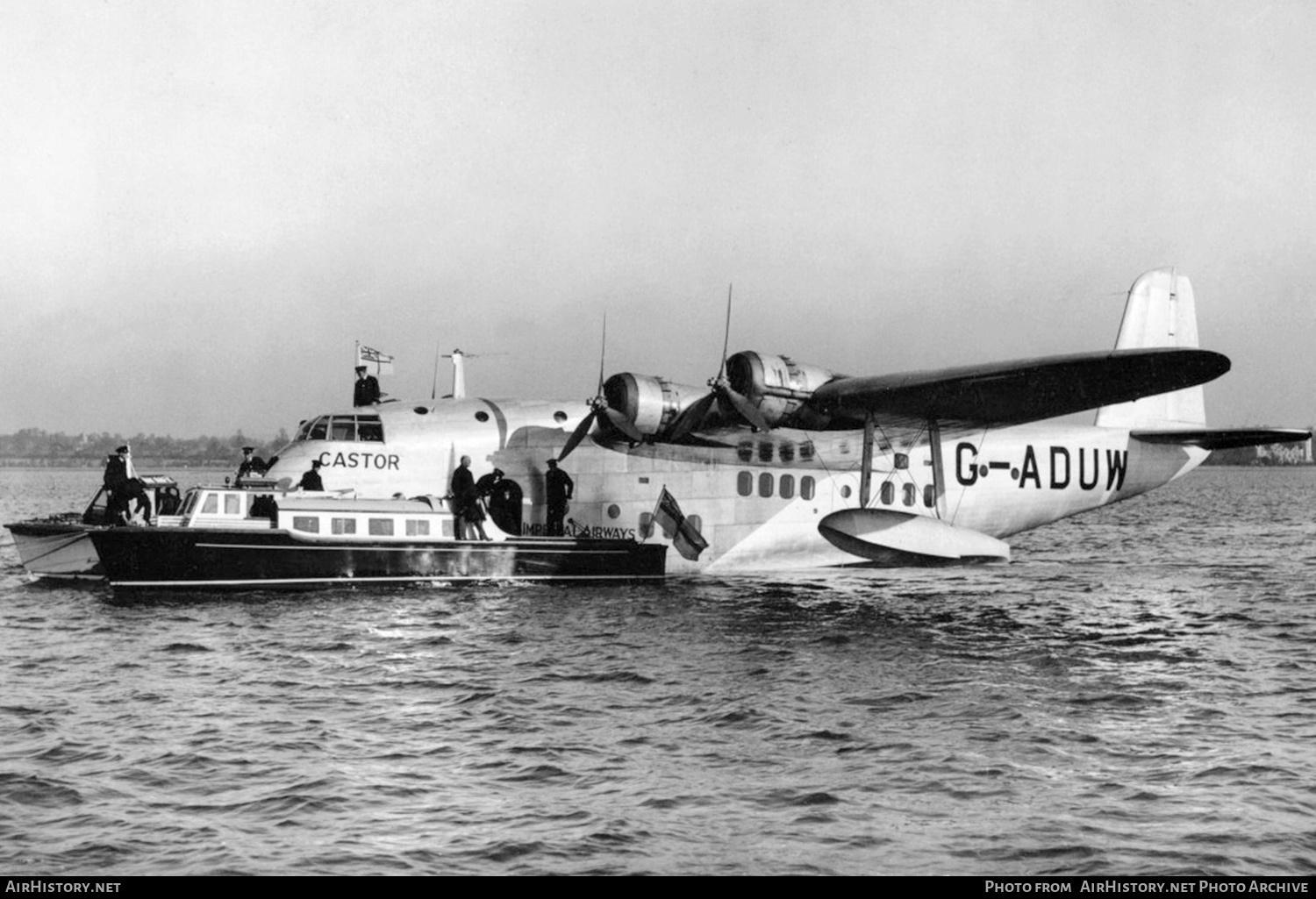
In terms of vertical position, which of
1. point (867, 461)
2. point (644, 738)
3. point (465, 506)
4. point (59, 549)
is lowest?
point (644, 738)

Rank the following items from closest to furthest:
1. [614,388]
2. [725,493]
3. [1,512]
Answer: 1. [614,388]
2. [725,493]
3. [1,512]

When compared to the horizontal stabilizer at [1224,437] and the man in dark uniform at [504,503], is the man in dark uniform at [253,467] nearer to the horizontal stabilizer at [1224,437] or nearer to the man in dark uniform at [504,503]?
the man in dark uniform at [504,503]

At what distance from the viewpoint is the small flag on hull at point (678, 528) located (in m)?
20.0

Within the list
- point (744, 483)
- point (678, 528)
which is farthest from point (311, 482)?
point (744, 483)

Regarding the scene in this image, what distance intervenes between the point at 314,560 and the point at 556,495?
4171mm

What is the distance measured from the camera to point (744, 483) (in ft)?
66.7

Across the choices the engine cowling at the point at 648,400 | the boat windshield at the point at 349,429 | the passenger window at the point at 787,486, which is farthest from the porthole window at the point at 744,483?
the boat windshield at the point at 349,429

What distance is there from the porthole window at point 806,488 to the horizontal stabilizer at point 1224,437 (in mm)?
7320

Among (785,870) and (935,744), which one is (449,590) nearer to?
(935,744)

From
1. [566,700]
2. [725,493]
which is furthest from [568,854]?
[725,493]

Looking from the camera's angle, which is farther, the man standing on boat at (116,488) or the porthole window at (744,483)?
the porthole window at (744,483)

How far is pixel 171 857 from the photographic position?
6410mm

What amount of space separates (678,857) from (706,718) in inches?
130

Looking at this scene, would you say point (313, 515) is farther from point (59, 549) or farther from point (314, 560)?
point (59, 549)
